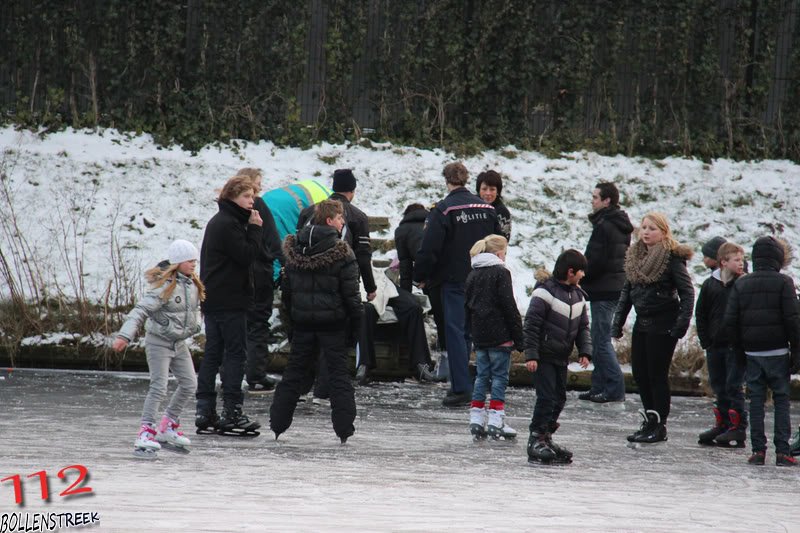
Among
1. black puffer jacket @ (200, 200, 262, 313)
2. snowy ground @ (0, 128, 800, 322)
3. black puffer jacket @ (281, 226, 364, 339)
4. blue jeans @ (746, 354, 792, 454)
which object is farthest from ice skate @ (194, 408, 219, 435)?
snowy ground @ (0, 128, 800, 322)

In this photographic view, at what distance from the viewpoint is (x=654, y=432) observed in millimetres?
9922

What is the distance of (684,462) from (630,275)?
5.96ft

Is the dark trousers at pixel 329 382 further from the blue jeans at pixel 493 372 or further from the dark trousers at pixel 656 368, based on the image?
the dark trousers at pixel 656 368

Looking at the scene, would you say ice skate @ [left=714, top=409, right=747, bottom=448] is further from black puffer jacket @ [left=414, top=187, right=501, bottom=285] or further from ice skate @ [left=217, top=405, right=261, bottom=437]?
ice skate @ [left=217, top=405, right=261, bottom=437]

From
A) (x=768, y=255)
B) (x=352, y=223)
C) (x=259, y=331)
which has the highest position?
(x=352, y=223)

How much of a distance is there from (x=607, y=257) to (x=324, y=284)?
13.5 ft


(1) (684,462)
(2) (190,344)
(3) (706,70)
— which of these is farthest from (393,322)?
(3) (706,70)

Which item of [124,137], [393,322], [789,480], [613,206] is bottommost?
[789,480]

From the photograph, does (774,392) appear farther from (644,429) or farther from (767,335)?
(644,429)

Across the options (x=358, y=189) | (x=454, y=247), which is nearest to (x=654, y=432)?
(x=454, y=247)

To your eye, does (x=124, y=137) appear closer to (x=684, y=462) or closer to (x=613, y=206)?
(x=613, y=206)

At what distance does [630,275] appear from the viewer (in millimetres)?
10273

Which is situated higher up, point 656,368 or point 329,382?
point 656,368

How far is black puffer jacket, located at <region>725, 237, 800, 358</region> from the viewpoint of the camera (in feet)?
30.9
